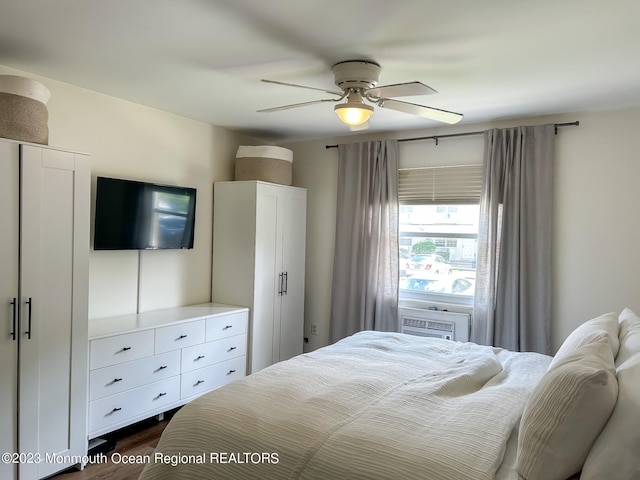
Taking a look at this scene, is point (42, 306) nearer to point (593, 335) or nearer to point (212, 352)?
point (212, 352)

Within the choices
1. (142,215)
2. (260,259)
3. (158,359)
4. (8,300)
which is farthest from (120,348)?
(260,259)

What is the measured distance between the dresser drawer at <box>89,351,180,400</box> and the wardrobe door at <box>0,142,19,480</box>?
0.49m

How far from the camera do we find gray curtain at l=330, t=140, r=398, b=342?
4.26 metres

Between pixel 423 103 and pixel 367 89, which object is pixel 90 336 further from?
pixel 423 103

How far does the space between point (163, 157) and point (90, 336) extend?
1692 mm

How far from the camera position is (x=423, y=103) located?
335cm

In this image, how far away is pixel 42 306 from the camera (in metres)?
2.52

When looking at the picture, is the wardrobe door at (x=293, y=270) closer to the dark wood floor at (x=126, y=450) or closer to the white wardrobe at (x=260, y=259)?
the white wardrobe at (x=260, y=259)

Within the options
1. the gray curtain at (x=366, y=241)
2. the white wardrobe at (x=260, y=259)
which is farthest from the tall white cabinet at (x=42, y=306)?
the gray curtain at (x=366, y=241)

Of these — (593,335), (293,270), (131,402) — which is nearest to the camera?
(593,335)

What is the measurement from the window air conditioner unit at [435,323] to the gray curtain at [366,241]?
12cm

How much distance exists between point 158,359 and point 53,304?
93 centimetres

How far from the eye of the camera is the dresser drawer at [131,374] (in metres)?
2.87

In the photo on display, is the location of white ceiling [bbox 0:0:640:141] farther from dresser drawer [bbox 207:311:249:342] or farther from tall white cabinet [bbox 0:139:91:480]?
dresser drawer [bbox 207:311:249:342]
